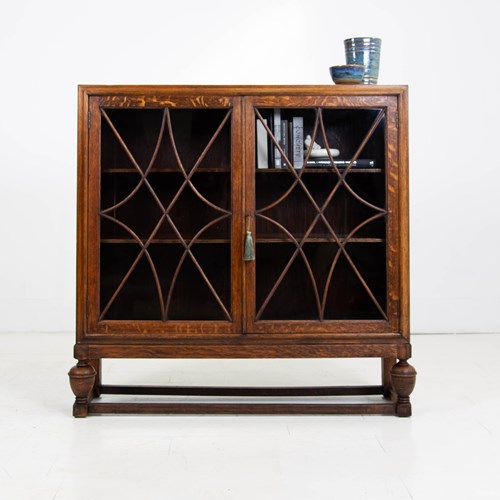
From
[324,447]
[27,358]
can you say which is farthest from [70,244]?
[324,447]

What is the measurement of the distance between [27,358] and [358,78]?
1.96 metres

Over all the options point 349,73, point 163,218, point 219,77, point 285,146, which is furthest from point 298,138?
point 219,77

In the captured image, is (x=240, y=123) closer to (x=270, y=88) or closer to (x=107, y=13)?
(x=270, y=88)

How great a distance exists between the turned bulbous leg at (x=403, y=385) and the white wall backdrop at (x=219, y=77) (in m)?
1.82

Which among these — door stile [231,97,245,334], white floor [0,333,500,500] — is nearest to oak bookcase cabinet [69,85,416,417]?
door stile [231,97,245,334]

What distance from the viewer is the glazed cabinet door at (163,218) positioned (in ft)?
8.55

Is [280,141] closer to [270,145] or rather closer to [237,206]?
[270,145]

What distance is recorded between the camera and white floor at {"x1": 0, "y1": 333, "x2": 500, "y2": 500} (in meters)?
1.94

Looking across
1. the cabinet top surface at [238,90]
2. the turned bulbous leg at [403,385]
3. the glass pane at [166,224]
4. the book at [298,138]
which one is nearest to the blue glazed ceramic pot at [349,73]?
the cabinet top surface at [238,90]

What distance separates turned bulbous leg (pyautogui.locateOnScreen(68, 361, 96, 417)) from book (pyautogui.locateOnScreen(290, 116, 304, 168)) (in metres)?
0.96

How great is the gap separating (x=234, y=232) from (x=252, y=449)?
71 centimetres

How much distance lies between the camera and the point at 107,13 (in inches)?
171

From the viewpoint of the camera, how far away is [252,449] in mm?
2252

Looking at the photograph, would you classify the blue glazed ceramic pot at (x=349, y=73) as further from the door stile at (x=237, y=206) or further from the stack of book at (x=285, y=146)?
the door stile at (x=237, y=206)
